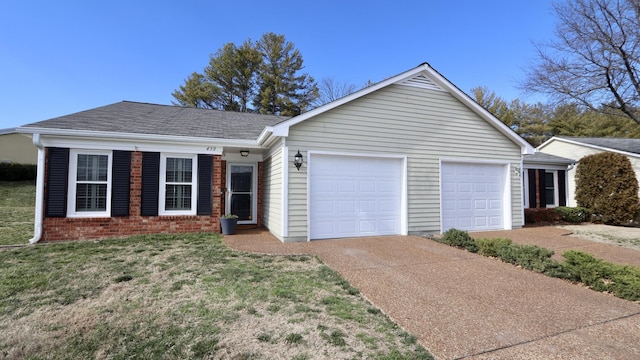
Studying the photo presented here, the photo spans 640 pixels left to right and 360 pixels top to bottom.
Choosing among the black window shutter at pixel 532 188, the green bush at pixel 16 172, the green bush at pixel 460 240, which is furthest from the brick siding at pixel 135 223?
the green bush at pixel 16 172

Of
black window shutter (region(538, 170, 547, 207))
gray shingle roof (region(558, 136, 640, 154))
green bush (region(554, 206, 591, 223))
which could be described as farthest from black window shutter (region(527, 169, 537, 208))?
gray shingle roof (region(558, 136, 640, 154))

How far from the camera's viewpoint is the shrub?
10859mm

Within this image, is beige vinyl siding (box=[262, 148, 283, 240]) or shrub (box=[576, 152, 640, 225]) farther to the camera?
shrub (box=[576, 152, 640, 225])

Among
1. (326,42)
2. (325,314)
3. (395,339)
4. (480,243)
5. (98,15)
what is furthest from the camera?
(326,42)

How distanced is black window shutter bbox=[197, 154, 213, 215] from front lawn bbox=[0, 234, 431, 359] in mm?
2881

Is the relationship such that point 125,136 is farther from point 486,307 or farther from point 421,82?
point 486,307

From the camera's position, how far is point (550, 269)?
4.96 m

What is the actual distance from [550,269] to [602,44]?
15.4 metres

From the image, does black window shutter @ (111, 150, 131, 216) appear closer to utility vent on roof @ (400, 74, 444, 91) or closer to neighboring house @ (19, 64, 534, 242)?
neighboring house @ (19, 64, 534, 242)

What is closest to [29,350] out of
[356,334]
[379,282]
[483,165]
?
[356,334]

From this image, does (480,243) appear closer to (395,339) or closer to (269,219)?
(395,339)

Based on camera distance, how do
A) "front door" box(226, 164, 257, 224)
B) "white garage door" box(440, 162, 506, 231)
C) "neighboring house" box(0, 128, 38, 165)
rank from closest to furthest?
"white garage door" box(440, 162, 506, 231), "front door" box(226, 164, 257, 224), "neighboring house" box(0, 128, 38, 165)

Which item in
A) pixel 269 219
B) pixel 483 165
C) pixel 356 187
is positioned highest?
pixel 483 165

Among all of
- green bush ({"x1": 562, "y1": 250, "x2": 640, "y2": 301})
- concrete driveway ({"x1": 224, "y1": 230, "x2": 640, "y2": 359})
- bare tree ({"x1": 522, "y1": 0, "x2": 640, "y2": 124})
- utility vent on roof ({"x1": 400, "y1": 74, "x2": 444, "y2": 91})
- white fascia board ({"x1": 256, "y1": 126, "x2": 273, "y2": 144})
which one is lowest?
concrete driveway ({"x1": 224, "y1": 230, "x2": 640, "y2": 359})
